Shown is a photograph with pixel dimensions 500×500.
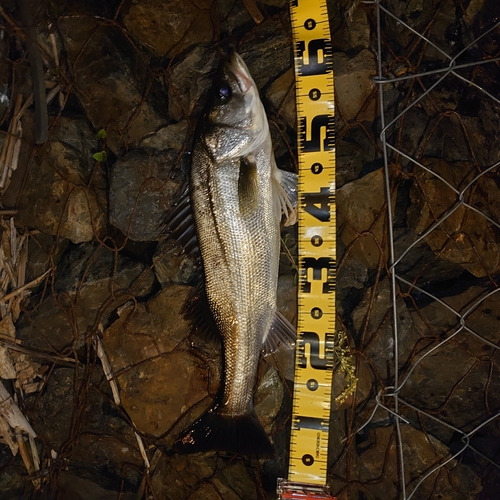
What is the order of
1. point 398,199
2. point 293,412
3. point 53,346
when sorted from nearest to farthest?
1. point 293,412
2. point 398,199
3. point 53,346

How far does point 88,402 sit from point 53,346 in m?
0.52

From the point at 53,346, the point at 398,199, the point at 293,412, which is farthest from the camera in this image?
the point at 53,346

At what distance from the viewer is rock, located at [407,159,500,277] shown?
9.34 feet

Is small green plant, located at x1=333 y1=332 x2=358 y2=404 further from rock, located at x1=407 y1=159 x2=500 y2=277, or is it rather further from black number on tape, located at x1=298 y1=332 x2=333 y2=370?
rock, located at x1=407 y1=159 x2=500 y2=277

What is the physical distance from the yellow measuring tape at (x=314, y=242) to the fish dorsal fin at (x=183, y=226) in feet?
2.38

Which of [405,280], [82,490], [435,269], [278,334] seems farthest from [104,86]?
[82,490]

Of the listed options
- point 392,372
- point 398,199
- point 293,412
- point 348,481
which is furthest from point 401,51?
point 348,481

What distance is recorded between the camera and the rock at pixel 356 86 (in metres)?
2.88

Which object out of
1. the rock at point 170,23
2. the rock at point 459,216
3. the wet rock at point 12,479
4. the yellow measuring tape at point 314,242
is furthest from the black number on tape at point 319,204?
the wet rock at point 12,479

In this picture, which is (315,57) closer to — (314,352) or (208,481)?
(314,352)

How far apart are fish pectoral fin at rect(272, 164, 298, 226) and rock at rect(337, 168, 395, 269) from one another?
0.34 meters

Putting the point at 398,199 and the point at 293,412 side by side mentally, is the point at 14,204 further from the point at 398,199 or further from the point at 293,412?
the point at 398,199

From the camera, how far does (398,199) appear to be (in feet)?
10.1

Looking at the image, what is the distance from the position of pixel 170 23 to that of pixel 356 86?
1.50 m
